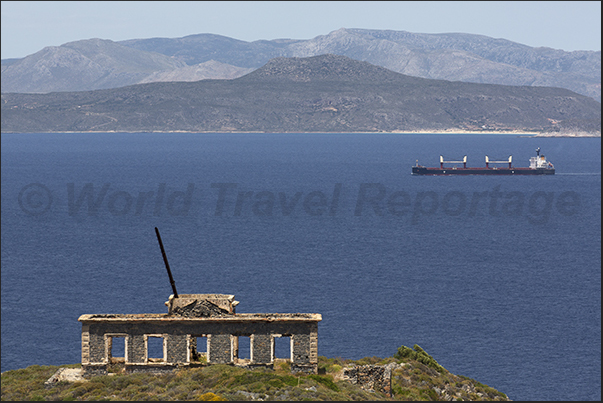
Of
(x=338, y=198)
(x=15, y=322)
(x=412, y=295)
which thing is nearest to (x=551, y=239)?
(x=412, y=295)

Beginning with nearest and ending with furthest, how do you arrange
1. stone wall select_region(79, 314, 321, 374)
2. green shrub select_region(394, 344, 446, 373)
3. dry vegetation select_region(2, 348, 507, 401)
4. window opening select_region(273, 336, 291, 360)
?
1. dry vegetation select_region(2, 348, 507, 401)
2. stone wall select_region(79, 314, 321, 374)
3. green shrub select_region(394, 344, 446, 373)
4. window opening select_region(273, 336, 291, 360)

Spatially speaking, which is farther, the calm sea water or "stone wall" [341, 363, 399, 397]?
the calm sea water

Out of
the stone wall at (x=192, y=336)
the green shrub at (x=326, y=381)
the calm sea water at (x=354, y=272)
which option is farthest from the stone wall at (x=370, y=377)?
the calm sea water at (x=354, y=272)

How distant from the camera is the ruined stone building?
42969mm

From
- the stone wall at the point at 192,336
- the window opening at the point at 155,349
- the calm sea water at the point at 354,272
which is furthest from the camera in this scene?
the calm sea water at the point at 354,272

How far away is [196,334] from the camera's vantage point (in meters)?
43.3

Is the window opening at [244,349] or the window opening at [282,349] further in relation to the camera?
the window opening at [282,349]

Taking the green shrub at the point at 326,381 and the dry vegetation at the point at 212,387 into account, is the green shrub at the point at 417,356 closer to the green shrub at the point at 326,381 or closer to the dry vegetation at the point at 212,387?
the dry vegetation at the point at 212,387

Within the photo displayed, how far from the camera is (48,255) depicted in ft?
364

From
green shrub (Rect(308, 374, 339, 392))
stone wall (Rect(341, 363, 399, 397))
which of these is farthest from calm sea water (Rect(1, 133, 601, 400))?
green shrub (Rect(308, 374, 339, 392))

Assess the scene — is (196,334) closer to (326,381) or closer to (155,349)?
(326,381)

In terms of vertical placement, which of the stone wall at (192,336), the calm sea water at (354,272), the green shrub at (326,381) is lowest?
the calm sea water at (354,272)

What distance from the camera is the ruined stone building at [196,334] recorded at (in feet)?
141

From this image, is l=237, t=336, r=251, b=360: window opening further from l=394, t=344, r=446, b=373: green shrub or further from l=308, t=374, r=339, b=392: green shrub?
l=308, t=374, r=339, b=392: green shrub
